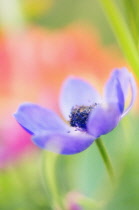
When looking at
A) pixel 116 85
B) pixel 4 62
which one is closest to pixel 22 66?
pixel 4 62

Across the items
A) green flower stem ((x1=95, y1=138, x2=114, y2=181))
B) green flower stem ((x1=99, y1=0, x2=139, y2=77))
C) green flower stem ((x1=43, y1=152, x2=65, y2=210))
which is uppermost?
green flower stem ((x1=99, y1=0, x2=139, y2=77))

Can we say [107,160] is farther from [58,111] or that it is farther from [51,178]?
[58,111]

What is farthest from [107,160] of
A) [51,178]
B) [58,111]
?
[58,111]

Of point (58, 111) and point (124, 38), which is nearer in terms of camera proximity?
point (124, 38)

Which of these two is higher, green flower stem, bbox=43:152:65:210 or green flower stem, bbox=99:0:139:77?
green flower stem, bbox=99:0:139:77

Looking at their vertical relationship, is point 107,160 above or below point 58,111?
below

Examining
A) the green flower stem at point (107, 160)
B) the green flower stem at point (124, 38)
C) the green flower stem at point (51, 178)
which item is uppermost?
the green flower stem at point (124, 38)
